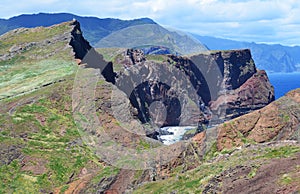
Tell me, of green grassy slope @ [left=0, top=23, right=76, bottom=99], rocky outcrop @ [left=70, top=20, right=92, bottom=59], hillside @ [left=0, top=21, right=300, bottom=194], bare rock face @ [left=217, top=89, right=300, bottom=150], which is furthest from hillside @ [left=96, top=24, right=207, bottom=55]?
bare rock face @ [left=217, top=89, right=300, bottom=150]

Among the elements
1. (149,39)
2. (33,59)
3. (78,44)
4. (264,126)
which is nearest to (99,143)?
(264,126)

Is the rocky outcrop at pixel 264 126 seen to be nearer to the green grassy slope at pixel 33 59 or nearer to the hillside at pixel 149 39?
the green grassy slope at pixel 33 59

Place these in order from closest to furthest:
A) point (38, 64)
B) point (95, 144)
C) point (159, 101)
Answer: point (95, 144)
point (38, 64)
point (159, 101)

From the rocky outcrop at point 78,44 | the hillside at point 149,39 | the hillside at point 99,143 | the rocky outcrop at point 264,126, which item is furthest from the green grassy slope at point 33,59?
the rocky outcrop at point 264,126

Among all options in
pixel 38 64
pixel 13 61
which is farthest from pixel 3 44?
pixel 38 64

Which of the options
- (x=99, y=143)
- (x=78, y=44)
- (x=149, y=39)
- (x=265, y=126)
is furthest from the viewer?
(x=149, y=39)

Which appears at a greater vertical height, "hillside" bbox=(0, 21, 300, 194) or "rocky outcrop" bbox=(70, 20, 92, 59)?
"rocky outcrop" bbox=(70, 20, 92, 59)

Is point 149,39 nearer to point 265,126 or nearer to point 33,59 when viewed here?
point 33,59

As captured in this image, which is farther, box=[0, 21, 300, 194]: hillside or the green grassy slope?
the green grassy slope

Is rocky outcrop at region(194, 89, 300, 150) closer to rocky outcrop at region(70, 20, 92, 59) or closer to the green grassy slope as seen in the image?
the green grassy slope

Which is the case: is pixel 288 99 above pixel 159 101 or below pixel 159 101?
above

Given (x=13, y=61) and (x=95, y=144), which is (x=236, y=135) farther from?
(x=13, y=61)
